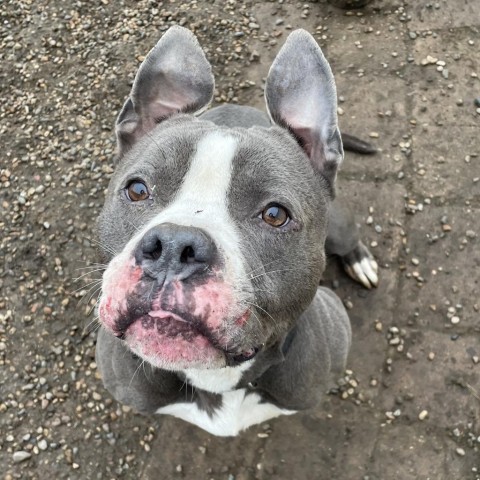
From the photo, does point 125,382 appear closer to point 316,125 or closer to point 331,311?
point 331,311

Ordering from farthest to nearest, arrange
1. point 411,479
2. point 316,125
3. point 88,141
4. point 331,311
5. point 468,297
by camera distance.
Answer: point 88,141 < point 468,297 < point 411,479 < point 331,311 < point 316,125

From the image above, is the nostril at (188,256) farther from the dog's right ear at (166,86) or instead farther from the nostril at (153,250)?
the dog's right ear at (166,86)

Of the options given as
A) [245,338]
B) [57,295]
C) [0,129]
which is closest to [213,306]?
[245,338]

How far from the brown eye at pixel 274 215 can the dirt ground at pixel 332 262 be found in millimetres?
1985

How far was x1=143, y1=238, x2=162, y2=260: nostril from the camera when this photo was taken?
201 centimetres

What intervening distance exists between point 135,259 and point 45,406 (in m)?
2.80

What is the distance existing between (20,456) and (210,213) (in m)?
2.91

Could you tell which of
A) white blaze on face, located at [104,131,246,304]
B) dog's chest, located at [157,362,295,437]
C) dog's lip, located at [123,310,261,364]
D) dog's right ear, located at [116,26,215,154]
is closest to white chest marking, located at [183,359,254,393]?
dog's chest, located at [157,362,295,437]

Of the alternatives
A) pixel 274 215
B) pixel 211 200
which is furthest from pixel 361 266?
pixel 211 200

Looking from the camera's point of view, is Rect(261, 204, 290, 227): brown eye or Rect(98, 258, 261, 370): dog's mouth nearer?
Rect(98, 258, 261, 370): dog's mouth

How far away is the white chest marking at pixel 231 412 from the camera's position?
127 inches

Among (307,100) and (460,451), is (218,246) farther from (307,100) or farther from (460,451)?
(460,451)

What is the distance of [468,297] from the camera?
4582 millimetres

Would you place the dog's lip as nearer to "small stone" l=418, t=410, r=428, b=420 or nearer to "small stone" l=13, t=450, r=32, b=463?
"small stone" l=418, t=410, r=428, b=420
